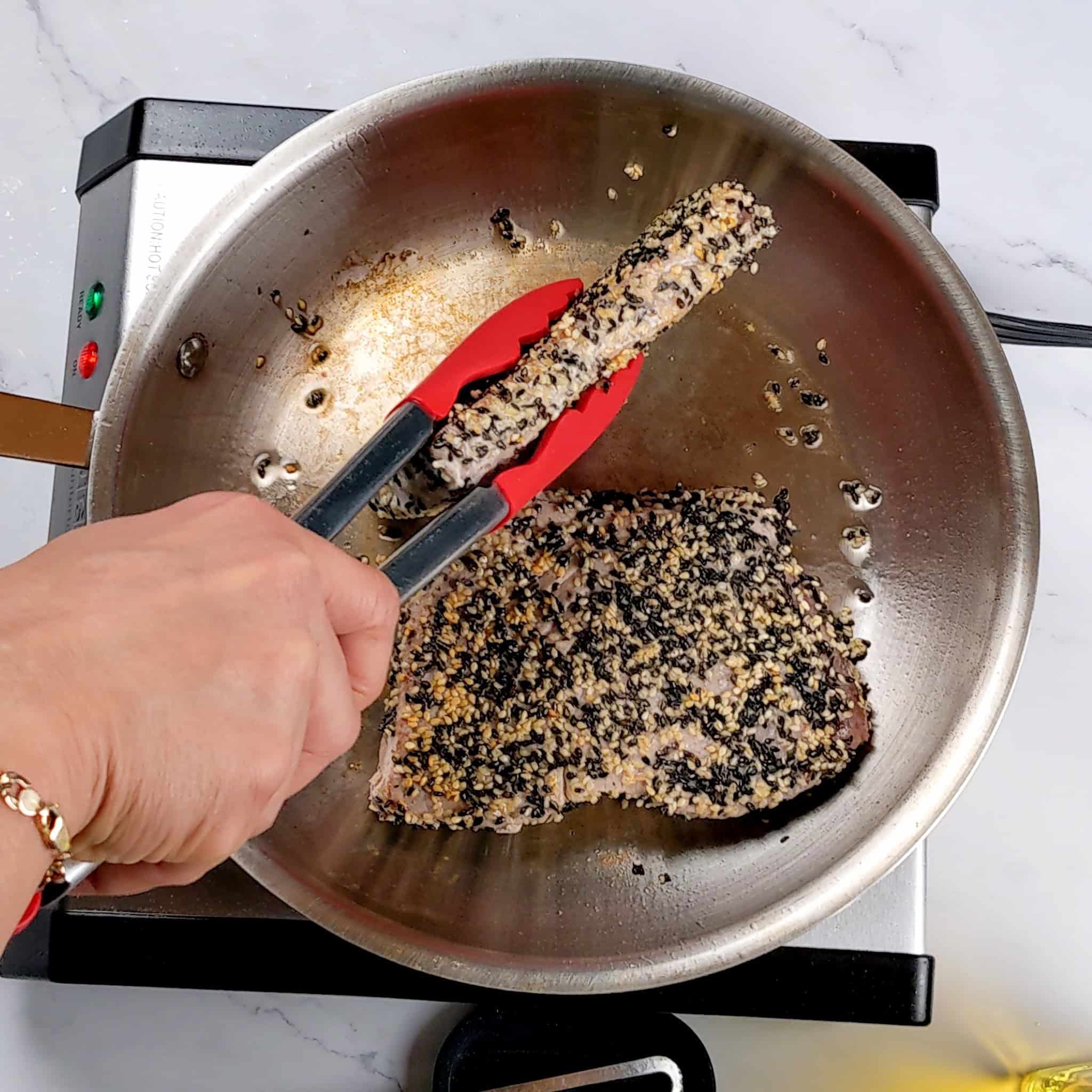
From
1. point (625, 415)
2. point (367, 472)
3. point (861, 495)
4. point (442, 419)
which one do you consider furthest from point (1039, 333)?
point (367, 472)

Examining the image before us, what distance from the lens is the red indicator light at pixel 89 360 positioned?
4.34 ft

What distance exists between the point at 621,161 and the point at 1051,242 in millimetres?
760

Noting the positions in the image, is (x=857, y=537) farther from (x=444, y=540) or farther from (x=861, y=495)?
(x=444, y=540)

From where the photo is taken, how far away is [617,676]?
1.30 m

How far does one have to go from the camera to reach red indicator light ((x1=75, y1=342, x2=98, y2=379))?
132 centimetres

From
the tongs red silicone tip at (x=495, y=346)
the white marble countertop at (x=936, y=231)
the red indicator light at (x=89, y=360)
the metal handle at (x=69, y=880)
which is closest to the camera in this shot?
the metal handle at (x=69, y=880)

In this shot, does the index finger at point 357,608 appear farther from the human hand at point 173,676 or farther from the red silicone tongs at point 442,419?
the red silicone tongs at point 442,419

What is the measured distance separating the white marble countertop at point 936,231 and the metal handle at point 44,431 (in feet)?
1.37

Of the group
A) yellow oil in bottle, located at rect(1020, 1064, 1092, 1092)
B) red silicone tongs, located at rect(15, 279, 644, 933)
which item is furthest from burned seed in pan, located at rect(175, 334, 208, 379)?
yellow oil in bottle, located at rect(1020, 1064, 1092, 1092)

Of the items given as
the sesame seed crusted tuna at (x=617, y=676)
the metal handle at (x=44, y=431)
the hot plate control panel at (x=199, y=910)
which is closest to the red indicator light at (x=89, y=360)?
the hot plate control panel at (x=199, y=910)

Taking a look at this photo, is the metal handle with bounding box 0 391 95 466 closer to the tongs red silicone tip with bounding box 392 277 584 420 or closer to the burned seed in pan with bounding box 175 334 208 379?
the burned seed in pan with bounding box 175 334 208 379

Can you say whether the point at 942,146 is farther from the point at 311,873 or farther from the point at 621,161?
the point at 311,873

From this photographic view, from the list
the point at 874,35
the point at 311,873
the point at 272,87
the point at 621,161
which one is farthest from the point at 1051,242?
the point at 311,873

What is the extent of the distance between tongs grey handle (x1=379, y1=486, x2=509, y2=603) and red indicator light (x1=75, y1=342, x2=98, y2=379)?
0.54m
